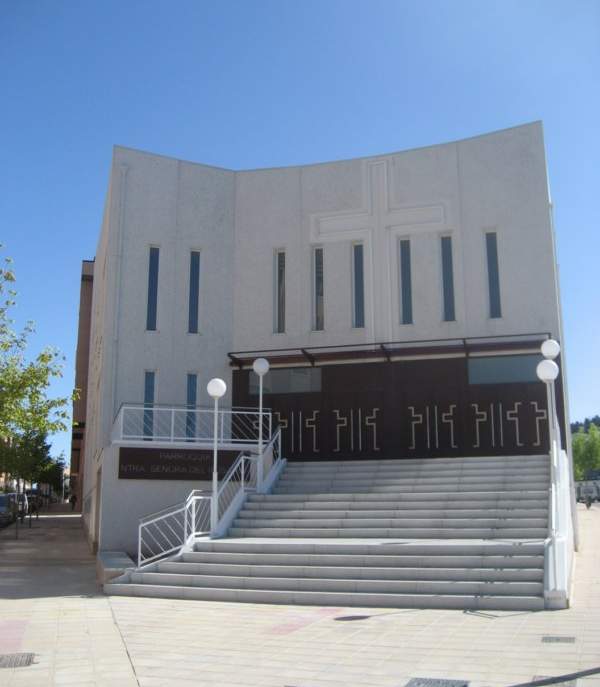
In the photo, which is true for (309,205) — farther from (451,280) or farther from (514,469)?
(514,469)

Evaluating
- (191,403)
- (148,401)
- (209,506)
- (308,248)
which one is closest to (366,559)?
(209,506)

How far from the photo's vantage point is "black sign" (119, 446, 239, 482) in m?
16.4

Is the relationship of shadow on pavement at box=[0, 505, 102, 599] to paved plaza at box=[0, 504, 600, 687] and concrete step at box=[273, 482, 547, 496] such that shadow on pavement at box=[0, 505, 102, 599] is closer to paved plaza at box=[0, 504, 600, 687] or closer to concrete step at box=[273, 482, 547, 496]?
paved plaza at box=[0, 504, 600, 687]

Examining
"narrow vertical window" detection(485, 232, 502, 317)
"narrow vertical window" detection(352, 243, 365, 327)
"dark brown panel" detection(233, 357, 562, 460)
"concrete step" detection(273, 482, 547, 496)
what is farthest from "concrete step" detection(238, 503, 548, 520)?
"narrow vertical window" detection(352, 243, 365, 327)

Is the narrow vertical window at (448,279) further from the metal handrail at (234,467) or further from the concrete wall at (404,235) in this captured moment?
the metal handrail at (234,467)

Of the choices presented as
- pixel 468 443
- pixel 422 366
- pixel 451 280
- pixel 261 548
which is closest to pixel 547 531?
pixel 261 548

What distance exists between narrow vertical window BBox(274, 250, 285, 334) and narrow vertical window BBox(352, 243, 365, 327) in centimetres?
202

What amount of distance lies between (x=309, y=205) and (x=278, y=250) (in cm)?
155

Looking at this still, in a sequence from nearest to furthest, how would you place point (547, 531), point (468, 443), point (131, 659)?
point (131, 659)
point (547, 531)
point (468, 443)

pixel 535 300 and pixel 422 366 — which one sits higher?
pixel 535 300

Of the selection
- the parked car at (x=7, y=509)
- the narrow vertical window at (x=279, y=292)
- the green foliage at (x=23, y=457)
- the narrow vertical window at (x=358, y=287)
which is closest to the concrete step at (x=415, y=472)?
the narrow vertical window at (x=358, y=287)

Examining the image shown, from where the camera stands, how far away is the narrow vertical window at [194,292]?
21078 millimetres

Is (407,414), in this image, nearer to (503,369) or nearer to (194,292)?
(503,369)

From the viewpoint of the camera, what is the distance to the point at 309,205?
2164 centimetres
